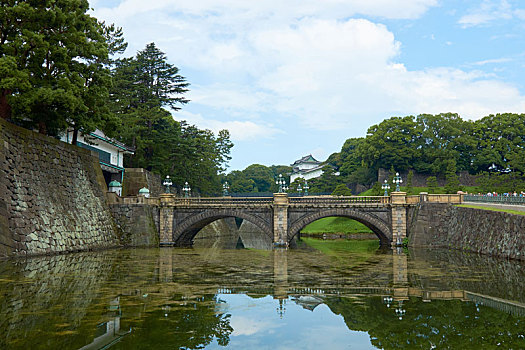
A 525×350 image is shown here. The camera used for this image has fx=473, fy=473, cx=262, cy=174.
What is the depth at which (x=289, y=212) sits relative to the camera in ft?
144

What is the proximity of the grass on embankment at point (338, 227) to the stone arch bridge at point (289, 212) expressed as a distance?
1727 centimetres

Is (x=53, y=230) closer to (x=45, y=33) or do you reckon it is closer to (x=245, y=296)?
(x=45, y=33)

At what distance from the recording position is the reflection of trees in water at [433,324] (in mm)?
10703

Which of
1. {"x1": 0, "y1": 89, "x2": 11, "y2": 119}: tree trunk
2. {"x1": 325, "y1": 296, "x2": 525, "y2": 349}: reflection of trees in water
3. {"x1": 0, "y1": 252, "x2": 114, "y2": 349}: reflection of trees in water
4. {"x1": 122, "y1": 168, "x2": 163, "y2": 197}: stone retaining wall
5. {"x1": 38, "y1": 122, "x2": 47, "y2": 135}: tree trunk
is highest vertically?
{"x1": 0, "y1": 89, "x2": 11, "y2": 119}: tree trunk

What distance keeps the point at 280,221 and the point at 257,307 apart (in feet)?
93.8

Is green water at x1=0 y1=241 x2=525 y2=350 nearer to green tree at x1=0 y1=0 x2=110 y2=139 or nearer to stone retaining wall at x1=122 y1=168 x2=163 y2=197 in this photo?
green tree at x1=0 y1=0 x2=110 y2=139

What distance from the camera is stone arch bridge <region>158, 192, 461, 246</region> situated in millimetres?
42250

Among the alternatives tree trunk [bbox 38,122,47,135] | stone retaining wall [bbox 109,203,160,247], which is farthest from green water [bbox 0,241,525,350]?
stone retaining wall [bbox 109,203,160,247]

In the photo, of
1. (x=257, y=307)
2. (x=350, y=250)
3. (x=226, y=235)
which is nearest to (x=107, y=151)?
(x=350, y=250)

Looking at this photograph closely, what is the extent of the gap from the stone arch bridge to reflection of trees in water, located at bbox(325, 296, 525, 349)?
27.4m

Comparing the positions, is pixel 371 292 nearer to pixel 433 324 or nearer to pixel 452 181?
pixel 433 324

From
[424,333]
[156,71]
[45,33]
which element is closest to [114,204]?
[45,33]

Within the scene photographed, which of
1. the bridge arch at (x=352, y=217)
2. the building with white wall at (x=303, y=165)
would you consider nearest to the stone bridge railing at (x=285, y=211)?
the bridge arch at (x=352, y=217)

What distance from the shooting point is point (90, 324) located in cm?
1191
